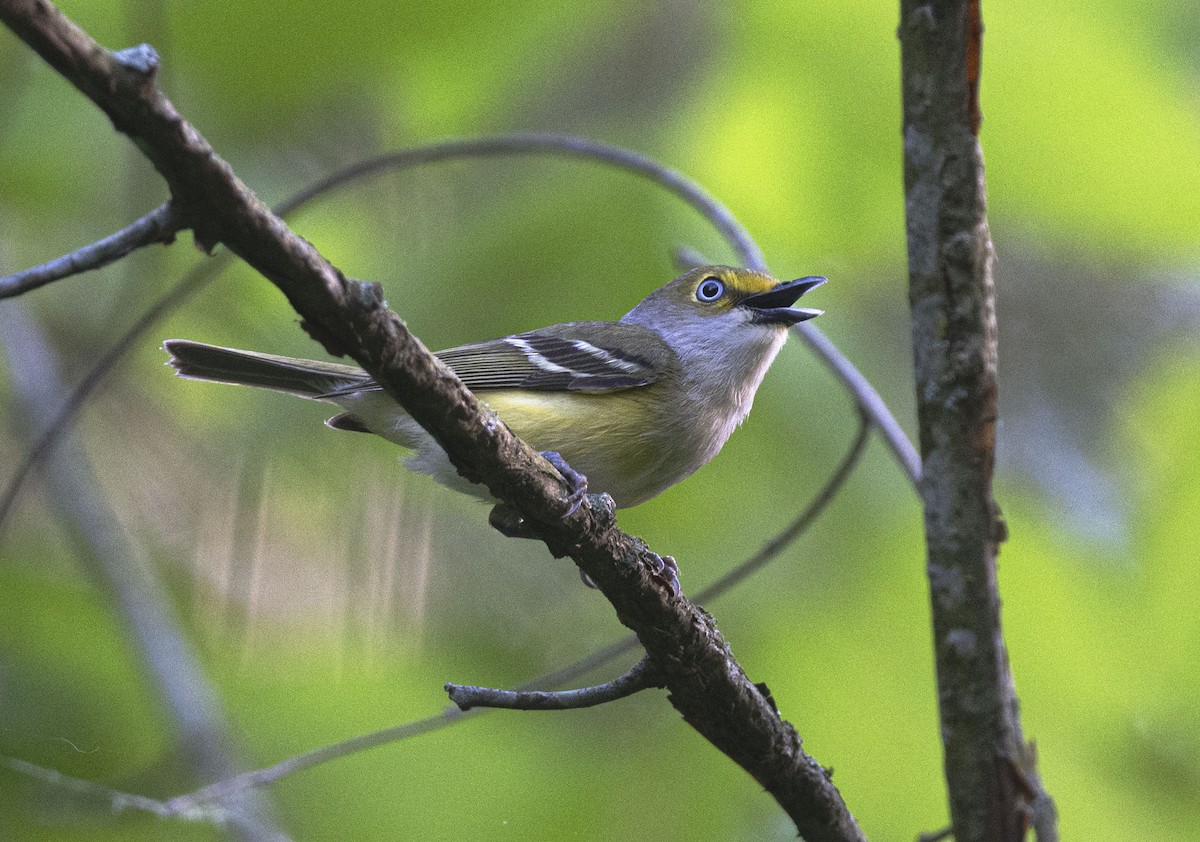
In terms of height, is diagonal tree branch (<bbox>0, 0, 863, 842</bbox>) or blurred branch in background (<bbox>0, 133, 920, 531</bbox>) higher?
blurred branch in background (<bbox>0, 133, 920, 531</bbox>)

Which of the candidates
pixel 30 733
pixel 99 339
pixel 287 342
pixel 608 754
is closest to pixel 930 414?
pixel 608 754

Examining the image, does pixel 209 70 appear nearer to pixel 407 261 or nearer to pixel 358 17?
pixel 358 17

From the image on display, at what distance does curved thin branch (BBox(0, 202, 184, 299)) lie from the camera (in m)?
1.55

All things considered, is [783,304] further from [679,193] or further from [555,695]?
[555,695]

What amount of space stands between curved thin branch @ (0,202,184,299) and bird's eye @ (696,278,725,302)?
3.47 meters

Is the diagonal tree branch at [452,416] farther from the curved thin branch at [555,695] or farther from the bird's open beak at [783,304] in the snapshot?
the bird's open beak at [783,304]

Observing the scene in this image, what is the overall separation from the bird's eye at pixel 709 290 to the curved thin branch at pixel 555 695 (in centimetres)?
255

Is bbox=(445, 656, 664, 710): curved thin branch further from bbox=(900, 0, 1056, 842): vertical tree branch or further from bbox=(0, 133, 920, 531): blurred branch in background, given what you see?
bbox=(0, 133, 920, 531): blurred branch in background

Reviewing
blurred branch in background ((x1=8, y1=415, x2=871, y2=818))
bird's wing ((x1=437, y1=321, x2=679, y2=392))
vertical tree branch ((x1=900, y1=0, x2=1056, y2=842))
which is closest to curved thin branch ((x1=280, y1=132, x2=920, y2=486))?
blurred branch in background ((x1=8, y1=415, x2=871, y2=818))

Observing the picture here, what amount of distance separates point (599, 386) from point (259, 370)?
123cm

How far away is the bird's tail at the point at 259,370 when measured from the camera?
346 centimetres

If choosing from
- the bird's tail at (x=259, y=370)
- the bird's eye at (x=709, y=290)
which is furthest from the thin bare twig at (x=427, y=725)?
the bird's eye at (x=709, y=290)

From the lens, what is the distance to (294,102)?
457cm

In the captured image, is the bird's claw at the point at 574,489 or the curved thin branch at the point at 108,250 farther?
the bird's claw at the point at 574,489
